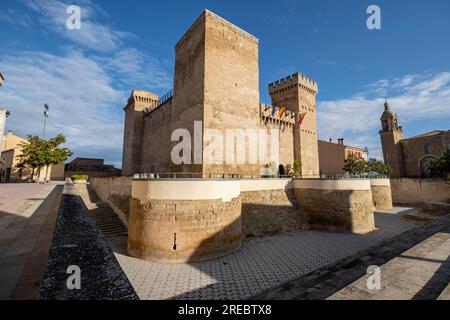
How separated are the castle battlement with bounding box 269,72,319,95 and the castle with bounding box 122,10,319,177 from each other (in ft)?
0.42

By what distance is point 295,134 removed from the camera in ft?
89.1

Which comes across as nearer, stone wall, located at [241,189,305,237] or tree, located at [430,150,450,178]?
stone wall, located at [241,189,305,237]

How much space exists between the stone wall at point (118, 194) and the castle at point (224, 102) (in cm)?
477

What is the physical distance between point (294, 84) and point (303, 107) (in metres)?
3.18

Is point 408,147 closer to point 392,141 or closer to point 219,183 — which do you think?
point 392,141

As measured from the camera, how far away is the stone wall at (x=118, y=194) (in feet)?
47.0

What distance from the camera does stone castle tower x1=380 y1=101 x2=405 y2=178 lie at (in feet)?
137

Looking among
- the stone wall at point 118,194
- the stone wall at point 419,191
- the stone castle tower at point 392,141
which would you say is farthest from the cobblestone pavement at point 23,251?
the stone castle tower at point 392,141

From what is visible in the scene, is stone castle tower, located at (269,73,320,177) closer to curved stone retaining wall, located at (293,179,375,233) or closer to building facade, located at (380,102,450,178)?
curved stone retaining wall, located at (293,179,375,233)

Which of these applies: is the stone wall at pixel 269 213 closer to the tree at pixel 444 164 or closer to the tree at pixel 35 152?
the tree at pixel 444 164

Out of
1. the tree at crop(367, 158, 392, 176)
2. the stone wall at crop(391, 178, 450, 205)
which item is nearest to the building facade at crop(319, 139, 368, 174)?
the tree at crop(367, 158, 392, 176)

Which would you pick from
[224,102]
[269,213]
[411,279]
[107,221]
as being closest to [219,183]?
[269,213]

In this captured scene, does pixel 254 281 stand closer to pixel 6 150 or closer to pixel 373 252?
pixel 373 252

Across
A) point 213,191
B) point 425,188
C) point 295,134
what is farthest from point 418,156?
point 213,191
